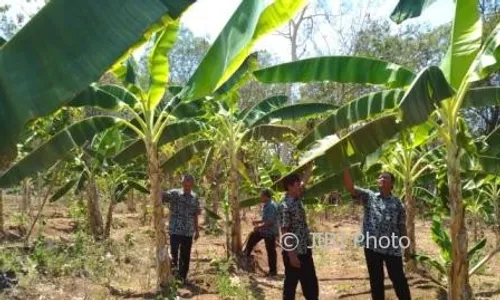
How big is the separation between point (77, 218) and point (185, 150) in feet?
25.2

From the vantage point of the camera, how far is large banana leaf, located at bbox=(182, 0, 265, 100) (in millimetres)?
3199

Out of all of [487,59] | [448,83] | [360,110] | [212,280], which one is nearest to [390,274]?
[360,110]

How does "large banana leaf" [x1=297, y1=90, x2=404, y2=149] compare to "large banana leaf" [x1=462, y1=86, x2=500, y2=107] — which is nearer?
"large banana leaf" [x1=297, y1=90, x2=404, y2=149]

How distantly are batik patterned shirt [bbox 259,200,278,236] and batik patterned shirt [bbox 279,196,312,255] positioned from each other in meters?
3.31

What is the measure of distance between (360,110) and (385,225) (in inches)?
56.3

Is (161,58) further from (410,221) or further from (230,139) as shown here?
(410,221)

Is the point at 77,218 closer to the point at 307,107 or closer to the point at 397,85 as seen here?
the point at 307,107

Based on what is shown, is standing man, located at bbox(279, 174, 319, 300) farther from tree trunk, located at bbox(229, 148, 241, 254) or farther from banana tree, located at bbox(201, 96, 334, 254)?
tree trunk, located at bbox(229, 148, 241, 254)

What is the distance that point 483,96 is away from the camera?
21.6 feet

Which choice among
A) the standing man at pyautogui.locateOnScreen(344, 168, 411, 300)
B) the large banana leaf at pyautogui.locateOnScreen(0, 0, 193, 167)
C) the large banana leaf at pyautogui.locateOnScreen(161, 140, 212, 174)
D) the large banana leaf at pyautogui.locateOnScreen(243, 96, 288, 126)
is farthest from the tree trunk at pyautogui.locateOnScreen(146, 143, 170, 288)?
the large banana leaf at pyautogui.locateOnScreen(0, 0, 193, 167)

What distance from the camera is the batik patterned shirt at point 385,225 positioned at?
6.62m

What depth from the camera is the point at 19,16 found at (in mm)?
16312

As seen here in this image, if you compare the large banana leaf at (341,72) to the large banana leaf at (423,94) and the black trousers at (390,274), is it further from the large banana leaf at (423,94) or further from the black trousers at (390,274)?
the black trousers at (390,274)

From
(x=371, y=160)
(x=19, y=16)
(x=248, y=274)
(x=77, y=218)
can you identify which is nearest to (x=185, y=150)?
(x=248, y=274)
